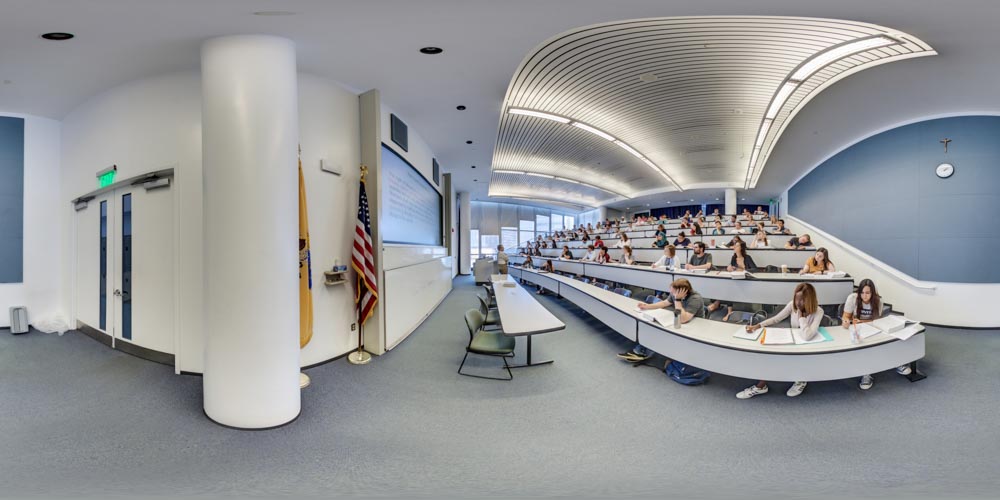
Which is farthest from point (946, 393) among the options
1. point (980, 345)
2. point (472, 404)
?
point (472, 404)

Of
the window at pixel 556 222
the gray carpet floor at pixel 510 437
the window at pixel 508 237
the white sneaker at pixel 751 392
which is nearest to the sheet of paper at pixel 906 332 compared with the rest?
the gray carpet floor at pixel 510 437

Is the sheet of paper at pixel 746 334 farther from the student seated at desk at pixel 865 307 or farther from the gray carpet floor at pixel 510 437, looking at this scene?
Result: the student seated at desk at pixel 865 307

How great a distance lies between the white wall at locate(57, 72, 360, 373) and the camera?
3771mm

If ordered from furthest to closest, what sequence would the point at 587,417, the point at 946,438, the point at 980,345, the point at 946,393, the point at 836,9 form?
the point at 980,345
the point at 836,9
the point at 946,393
the point at 587,417
the point at 946,438

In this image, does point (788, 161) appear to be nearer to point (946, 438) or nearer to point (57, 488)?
point (946, 438)

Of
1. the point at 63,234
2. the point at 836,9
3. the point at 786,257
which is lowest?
the point at 786,257

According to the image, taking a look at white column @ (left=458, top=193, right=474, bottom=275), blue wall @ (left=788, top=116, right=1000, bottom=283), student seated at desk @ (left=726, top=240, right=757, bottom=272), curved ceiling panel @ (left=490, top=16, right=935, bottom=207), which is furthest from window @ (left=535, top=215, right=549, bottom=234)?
student seated at desk @ (left=726, top=240, right=757, bottom=272)

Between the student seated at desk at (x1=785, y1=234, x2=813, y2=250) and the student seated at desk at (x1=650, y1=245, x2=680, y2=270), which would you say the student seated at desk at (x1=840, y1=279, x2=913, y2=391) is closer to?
the student seated at desk at (x1=650, y1=245, x2=680, y2=270)

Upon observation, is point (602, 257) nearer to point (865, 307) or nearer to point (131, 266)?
point (865, 307)

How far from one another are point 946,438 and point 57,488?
5.60 meters

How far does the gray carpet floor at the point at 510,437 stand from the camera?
2041 millimetres

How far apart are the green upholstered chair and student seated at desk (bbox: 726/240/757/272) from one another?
4.00m

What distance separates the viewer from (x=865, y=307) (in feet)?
12.5

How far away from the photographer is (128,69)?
153 inches
